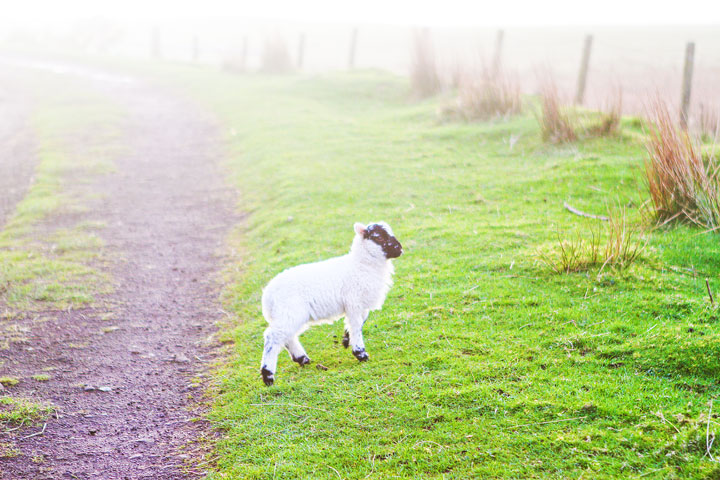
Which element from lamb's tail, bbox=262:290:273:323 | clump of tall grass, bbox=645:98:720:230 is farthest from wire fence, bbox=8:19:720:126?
lamb's tail, bbox=262:290:273:323

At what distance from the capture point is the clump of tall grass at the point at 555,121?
1304 centimetres

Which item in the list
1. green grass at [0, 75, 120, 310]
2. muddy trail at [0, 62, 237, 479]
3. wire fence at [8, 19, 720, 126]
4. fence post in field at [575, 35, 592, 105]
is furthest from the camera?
wire fence at [8, 19, 720, 126]

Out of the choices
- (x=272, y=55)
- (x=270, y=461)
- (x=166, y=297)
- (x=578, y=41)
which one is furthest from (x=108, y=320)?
(x=578, y=41)

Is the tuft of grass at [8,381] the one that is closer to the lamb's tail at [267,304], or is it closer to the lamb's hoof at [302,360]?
the lamb's tail at [267,304]

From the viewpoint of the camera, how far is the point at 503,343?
558 cm

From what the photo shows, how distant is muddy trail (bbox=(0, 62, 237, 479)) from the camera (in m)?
4.68

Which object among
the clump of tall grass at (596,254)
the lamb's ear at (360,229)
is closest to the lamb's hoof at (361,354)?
the lamb's ear at (360,229)

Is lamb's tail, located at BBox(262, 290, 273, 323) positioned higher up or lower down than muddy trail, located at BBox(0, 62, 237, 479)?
higher up

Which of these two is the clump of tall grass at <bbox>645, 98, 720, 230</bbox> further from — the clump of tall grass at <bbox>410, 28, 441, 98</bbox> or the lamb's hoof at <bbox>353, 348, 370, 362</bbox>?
the clump of tall grass at <bbox>410, 28, 441, 98</bbox>

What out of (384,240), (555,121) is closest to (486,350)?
(384,240)

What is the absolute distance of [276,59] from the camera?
3145 cm

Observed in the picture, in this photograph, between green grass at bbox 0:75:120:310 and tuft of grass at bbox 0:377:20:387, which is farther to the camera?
green grass at bbox 0:75:120:310

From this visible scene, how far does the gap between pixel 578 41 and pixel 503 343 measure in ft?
184

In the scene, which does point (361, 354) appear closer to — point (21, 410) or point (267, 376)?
point (267, 376)
